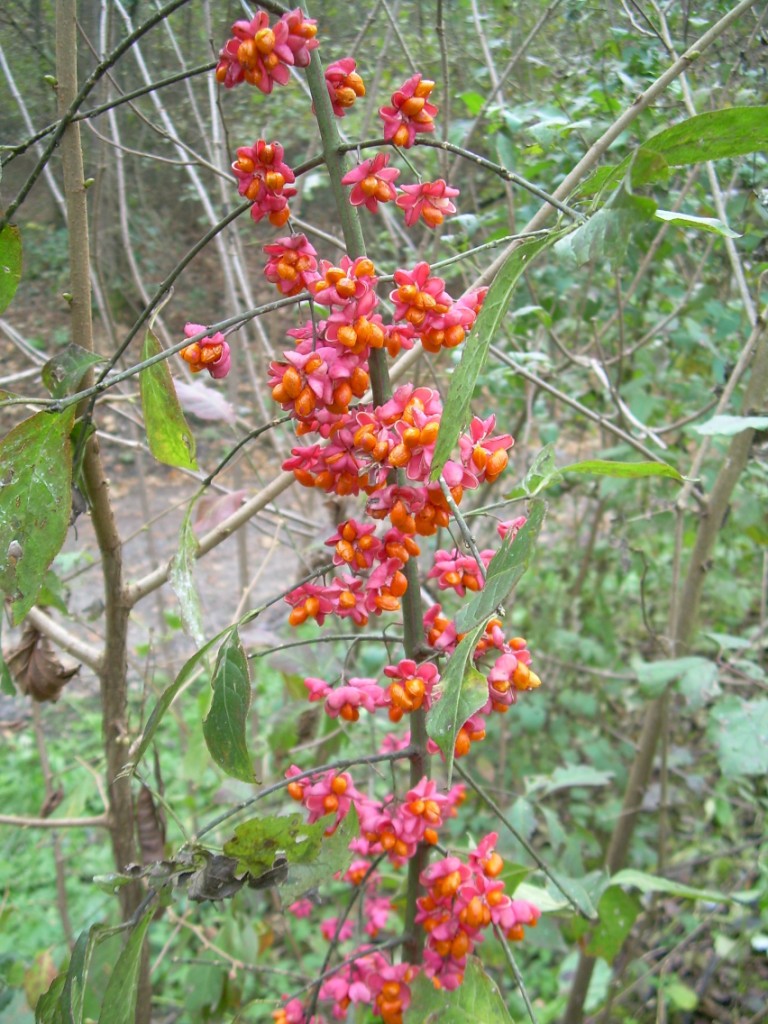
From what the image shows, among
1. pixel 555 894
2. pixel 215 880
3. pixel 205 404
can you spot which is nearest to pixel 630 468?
pixel 215 880

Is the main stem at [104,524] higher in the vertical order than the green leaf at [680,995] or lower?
higher

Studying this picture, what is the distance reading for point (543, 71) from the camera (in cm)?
180

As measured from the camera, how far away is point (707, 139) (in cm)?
46

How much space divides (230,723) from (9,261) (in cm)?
43

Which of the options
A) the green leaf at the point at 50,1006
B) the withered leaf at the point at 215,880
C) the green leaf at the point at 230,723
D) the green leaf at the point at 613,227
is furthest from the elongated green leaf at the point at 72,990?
the green leaf at the point at 613,227

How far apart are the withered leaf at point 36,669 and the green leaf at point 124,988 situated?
41cm

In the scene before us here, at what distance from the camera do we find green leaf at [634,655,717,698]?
1323 millimetres

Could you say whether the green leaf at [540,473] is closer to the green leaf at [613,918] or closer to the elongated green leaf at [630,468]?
→ the elongated green leaf at [630,468]

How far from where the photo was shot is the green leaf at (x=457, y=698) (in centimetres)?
50

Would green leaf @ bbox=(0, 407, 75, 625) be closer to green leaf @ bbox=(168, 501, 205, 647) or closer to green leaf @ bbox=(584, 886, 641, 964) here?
green leaf @ bbox=(168, 501, 205, 647)

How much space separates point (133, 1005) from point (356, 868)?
0.46 m

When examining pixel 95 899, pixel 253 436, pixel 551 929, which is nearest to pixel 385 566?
pixel 253 436

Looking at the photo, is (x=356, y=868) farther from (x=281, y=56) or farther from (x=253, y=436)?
(x=281, y=56)

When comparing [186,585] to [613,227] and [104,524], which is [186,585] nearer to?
[104,524]
